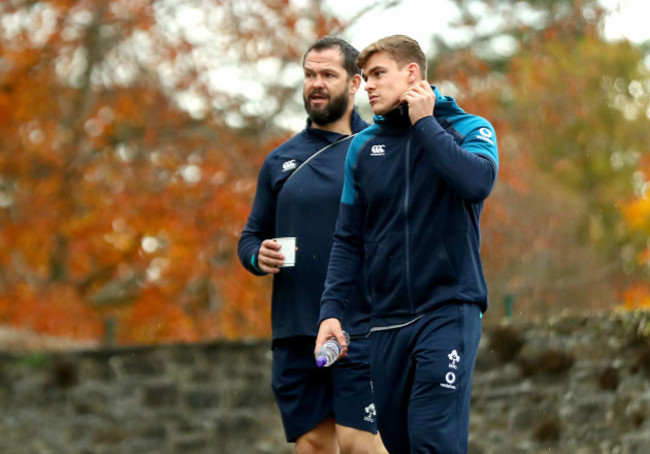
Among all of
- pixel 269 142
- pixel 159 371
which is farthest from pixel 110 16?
pixel 159 371

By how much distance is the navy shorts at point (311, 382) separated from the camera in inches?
200

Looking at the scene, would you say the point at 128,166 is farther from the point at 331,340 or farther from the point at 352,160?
the point at 331,340

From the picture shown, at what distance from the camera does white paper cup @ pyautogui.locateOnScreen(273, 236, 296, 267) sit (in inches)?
199

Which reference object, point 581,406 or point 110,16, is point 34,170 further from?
point 581,406

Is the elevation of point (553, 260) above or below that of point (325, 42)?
below

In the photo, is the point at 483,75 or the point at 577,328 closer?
the point at 577,328

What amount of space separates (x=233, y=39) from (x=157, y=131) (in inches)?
77.6

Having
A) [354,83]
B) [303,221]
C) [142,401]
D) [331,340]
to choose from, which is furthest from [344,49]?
[142,401]

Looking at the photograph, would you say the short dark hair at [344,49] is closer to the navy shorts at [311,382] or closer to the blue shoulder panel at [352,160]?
the blue shoulder panel at [352,160]

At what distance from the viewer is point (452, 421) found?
3852 millimetres

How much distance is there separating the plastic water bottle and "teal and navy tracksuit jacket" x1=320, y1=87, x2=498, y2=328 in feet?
0.42

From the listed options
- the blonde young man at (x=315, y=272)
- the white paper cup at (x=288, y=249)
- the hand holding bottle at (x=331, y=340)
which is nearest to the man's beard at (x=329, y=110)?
the blonde young man at (x=315, y=272)

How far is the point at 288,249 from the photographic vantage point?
5.06 m

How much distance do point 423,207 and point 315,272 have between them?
4.06ft
